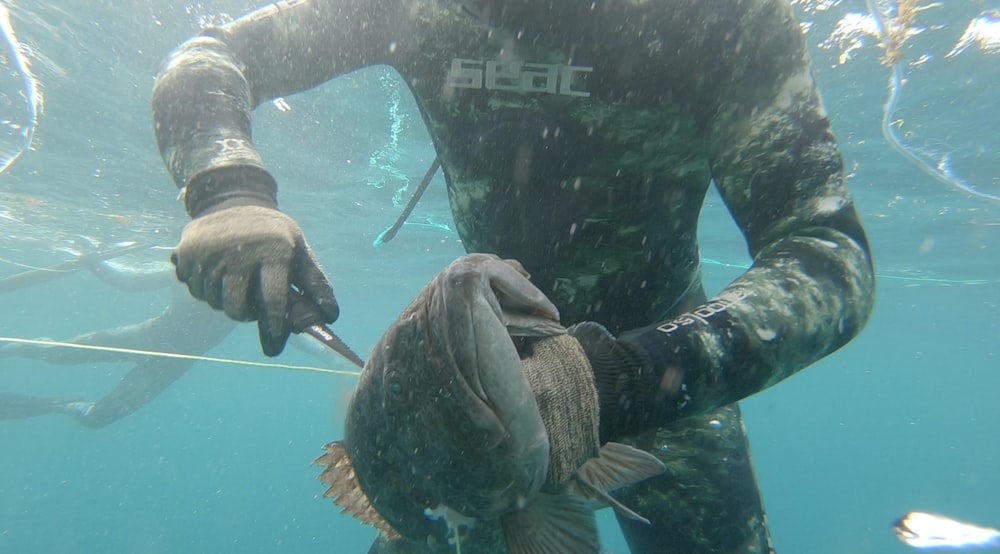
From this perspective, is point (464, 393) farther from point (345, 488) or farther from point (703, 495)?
point (703, 495)

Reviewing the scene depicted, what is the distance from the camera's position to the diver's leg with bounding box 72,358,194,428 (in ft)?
57.2

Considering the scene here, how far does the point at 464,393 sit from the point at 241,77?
6.65 feet

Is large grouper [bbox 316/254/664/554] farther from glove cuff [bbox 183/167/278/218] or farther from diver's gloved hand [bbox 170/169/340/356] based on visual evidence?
glove cuff [bbox 183/167/278/218]

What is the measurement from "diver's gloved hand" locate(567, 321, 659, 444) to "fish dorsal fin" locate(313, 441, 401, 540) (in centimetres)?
72

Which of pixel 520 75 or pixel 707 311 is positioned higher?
pixel 520 75

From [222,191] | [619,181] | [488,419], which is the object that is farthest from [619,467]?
[222,191]

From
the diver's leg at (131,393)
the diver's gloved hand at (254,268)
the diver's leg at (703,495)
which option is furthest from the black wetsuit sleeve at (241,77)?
the diver's leg at (131,393)

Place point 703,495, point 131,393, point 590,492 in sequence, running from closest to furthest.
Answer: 1. point 590,492
2. point 703,495
3. point 131,393

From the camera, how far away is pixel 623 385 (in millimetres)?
1134

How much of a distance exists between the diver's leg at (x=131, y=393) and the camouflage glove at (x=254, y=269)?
727 inches

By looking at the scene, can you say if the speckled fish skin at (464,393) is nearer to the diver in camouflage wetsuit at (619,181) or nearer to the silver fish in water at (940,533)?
the diver in camouflage wetsuit at (619,181)

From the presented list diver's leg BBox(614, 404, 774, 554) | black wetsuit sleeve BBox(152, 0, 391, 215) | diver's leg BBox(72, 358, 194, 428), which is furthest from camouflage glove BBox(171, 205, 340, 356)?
diver's leg BBox(72, 358, 194, 428)

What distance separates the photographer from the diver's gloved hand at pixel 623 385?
44.6 inches

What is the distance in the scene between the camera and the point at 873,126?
10.9 m
